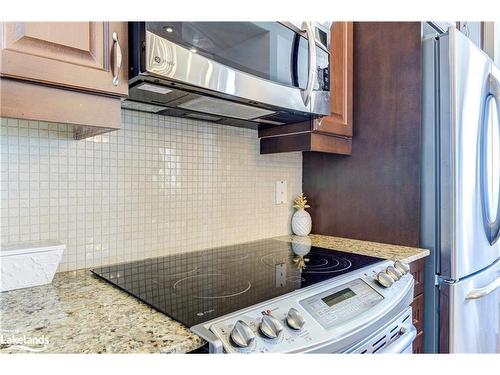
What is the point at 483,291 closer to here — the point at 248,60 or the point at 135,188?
the point at 248,60

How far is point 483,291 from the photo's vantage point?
1.35 m

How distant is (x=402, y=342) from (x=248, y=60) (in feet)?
3.27

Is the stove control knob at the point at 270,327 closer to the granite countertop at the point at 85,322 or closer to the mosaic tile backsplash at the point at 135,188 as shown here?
the granite countertop at the point at 85,322

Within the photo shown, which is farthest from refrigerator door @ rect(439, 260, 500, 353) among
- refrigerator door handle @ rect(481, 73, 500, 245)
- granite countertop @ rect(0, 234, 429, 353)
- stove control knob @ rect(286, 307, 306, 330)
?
granite countertop @ rect(0, 234, 429, 353)

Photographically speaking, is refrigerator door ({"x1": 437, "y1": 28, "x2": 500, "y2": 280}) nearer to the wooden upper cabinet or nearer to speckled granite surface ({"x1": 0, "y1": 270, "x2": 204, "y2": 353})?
the wooden upper cabinet

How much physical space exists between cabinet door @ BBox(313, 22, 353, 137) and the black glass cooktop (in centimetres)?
55

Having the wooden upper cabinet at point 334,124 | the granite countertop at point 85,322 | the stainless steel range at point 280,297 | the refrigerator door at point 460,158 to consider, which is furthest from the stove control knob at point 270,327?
the refrigerator door at point 460,158

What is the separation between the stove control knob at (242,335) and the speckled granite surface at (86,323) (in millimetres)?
66

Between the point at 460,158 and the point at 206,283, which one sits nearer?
the point at 206,283

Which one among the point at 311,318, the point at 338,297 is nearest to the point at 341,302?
the point at 338,297

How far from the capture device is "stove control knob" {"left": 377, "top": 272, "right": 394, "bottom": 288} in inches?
39.0

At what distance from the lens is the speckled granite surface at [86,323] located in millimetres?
554

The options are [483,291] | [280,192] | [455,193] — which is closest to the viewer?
[455,193]
